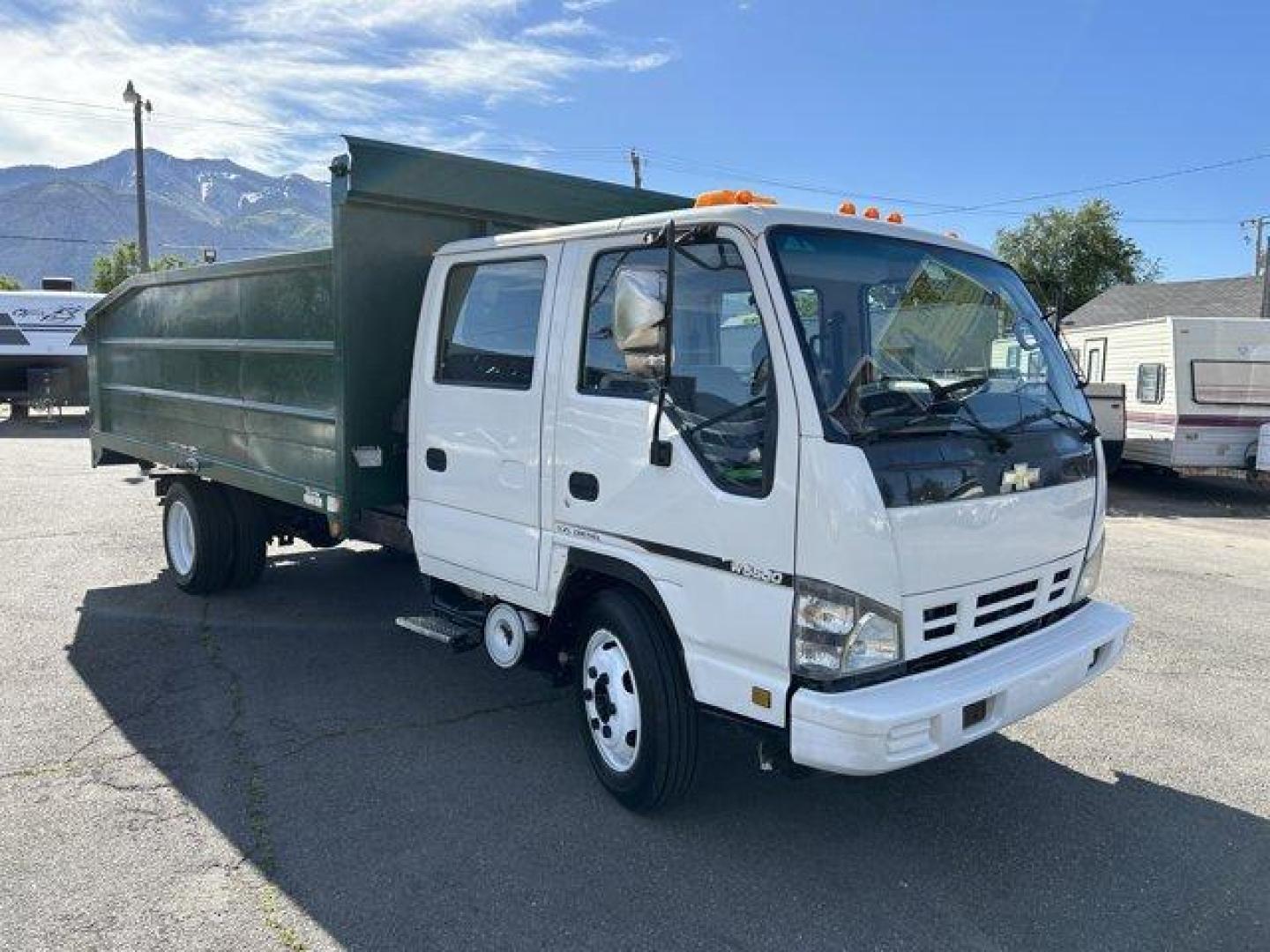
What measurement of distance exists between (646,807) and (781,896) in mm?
655

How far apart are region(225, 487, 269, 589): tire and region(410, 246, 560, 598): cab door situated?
2615 millimetres

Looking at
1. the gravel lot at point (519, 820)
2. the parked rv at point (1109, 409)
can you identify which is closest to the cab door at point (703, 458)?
the gravel lot at point (519, 820)

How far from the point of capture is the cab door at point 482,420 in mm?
4152

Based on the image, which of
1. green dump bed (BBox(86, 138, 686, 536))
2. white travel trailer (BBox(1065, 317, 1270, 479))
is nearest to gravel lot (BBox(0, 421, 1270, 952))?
green dump bed (BBox(86, 138, 686, 536))

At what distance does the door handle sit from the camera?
150 inches

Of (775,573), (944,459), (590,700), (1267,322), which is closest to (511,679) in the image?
(590,700)

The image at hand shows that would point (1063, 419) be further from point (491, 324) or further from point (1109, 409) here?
point (1109, 409)

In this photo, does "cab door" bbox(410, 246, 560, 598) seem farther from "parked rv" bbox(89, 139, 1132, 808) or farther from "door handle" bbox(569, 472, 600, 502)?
"door handle" bbox(569, 472, 600, 502)

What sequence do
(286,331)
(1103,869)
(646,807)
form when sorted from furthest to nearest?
1. (286,331)
2. (646,807)
3. (1103,869)

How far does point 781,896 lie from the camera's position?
3.33 meters

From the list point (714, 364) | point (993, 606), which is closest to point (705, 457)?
point (714, 364)

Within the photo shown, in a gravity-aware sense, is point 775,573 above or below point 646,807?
above

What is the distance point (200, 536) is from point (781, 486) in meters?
5.11

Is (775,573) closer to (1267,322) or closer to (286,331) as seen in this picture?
(286,331)
